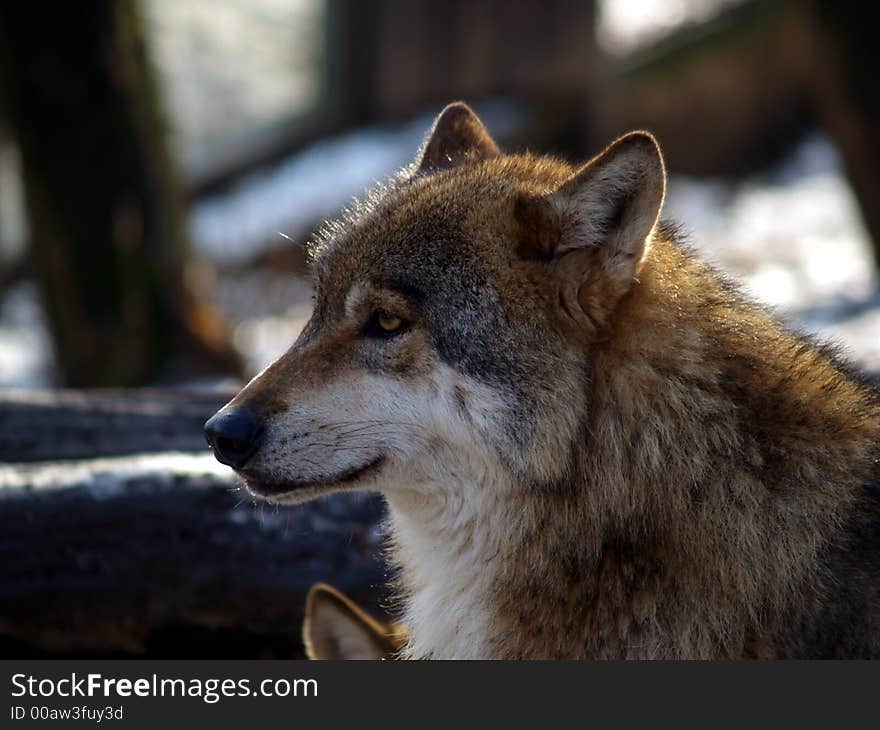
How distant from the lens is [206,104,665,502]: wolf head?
3.32 m

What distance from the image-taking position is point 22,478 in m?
4.48

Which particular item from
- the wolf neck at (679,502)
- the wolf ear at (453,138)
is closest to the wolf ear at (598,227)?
the wolf neck at (679,502)

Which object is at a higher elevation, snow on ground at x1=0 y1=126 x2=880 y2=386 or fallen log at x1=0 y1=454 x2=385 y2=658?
fallen log at x1=0 y1=454 x2=385 y2=658

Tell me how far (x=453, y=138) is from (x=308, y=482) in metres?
1.55

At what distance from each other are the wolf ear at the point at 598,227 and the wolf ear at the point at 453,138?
0.92 metres

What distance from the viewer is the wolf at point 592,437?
10.7 ft

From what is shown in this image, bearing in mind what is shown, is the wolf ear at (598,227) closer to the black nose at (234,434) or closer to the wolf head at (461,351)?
the wolf head at (461,351)

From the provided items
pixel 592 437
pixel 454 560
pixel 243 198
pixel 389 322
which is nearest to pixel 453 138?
pixel 389 322

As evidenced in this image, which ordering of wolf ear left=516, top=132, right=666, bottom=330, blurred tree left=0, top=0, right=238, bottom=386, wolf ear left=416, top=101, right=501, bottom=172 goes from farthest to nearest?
blurred tree left=0, top=0, right=238, bottom=386, wolf ear left=416, top=101, right=501, bottom=172, wolf ear left=516, top=132, right=666, bottom=330

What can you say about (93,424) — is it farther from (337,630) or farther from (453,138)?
(453,138)

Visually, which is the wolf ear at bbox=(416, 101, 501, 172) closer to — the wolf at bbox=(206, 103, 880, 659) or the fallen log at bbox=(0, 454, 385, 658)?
the wolf at bbox=(206, 103, 880, 659)

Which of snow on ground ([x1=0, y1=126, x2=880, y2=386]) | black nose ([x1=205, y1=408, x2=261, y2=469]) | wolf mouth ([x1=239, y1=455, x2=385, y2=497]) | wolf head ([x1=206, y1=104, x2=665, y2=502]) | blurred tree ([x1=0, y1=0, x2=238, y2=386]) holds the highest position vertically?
wolf head ([x1=206, y1=104, x2=665, y2=502])

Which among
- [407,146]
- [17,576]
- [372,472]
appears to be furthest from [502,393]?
[407,146]

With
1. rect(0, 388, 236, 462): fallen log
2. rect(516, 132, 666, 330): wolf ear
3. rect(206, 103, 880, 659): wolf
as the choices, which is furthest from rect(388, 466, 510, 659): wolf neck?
rect(0, 388, 236, 462): fallen log
